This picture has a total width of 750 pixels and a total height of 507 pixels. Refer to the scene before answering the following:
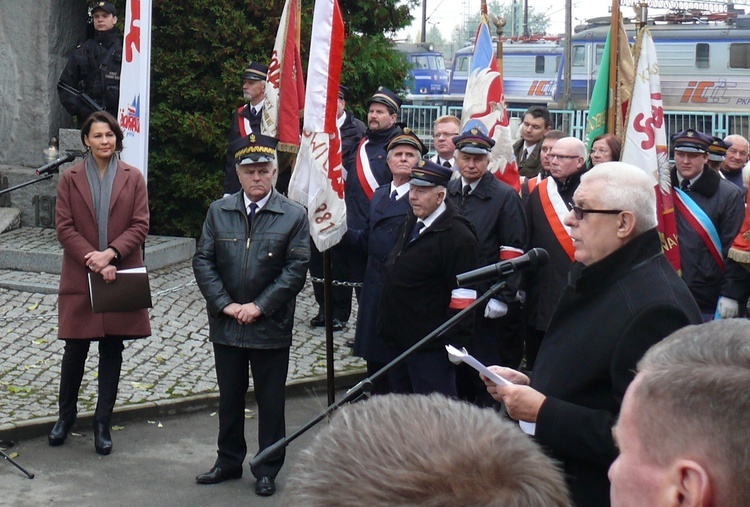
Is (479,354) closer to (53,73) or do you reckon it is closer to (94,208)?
(94,208)

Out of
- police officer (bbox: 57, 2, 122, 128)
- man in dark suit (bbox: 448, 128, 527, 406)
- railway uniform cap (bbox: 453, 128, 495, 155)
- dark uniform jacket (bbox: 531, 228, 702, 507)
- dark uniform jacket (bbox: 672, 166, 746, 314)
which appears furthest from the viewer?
police officer (bbox: 57, 2, 122, 128)

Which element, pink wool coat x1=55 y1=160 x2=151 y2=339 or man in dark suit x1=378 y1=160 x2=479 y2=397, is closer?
man in dark suit x1=378 y1=160 x2=479 y2=397

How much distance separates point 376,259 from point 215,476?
1.78m

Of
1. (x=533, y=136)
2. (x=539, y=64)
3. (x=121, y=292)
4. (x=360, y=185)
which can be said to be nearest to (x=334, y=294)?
(x=360, y=185)

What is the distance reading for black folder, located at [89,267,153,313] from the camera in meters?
6.49

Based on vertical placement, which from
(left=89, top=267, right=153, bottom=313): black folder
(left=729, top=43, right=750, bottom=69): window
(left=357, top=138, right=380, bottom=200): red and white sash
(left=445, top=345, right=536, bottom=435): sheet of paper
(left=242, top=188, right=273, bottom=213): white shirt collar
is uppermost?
(left=729, top=43, right=750, bottom=69): window

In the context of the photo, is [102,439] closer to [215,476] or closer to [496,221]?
[215,476]

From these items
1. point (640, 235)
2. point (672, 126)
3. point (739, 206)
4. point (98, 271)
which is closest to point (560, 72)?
point (672, 126)

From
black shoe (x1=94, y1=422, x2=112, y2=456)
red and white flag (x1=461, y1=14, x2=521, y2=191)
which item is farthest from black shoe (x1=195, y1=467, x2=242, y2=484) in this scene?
red and white flag (x1=461, y1=14, x2=521, y2=191)

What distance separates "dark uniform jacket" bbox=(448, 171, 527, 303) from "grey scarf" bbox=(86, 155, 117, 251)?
7.56ft

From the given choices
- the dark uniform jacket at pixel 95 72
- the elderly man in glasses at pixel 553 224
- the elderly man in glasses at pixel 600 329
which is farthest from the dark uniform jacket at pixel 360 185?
the elderly man in glasses at pixel 600 329

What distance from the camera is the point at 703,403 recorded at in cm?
153

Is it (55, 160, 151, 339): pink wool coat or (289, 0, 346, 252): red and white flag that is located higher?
(289, 0, 346, 252): red and white flag

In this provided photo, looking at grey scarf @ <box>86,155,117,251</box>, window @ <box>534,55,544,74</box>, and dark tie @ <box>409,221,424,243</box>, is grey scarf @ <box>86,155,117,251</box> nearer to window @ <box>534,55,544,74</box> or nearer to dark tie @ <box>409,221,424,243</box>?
dark tie @ <box>409,221,424,243</box>
